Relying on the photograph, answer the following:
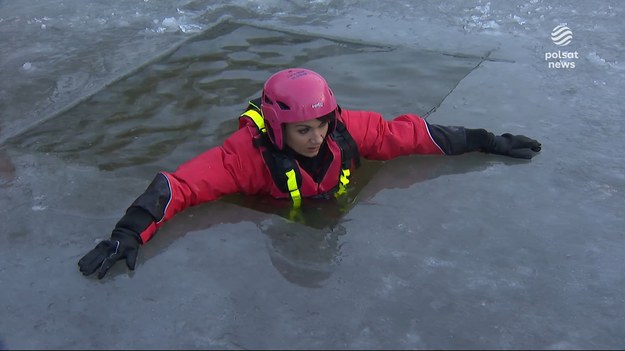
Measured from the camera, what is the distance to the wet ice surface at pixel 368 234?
9.15 ft

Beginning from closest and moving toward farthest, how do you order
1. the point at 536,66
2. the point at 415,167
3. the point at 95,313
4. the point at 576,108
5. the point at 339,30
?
the point at 95,313 → the point at 415,167 → the point at 576,108 → the point at 536,66 → the point at 339,30

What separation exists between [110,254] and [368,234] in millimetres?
1261

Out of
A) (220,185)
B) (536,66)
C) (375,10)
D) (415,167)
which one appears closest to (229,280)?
(220,185)

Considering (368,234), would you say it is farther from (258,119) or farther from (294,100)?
(258,119)

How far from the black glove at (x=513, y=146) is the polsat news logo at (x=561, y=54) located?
1.38 meters

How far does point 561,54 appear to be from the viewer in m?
5.32

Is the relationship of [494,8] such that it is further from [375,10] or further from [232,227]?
[232,227]

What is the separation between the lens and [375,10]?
21.3ft

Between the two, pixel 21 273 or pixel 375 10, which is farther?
pixel 375 10

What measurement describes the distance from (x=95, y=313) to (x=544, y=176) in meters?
2.58

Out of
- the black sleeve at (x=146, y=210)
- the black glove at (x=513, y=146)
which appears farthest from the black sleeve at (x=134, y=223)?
Result: the black glove at (x=513, y=146)

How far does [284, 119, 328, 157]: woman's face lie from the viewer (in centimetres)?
354

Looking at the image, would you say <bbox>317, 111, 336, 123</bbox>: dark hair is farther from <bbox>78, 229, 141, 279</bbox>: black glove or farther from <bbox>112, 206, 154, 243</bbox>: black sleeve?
<bbox>78, 229, 141, 279</bbox>: black glove

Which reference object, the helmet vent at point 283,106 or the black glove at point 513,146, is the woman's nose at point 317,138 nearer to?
the helmet vent at point 283,106
